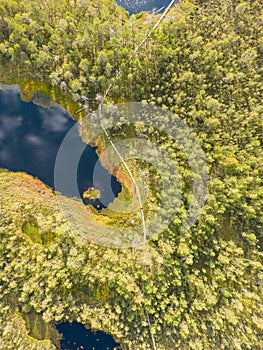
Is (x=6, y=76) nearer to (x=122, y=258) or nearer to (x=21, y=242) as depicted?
(x=21, y=242)

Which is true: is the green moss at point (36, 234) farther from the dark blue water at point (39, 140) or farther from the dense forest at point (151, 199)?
the dark blue water at point (39, 140)

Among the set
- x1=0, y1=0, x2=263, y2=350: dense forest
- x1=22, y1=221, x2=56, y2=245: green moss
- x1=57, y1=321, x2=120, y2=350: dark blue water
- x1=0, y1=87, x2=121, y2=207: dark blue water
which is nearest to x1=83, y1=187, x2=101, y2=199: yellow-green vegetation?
x1=0, y1=87, x2=121, y2=207: dark blue water

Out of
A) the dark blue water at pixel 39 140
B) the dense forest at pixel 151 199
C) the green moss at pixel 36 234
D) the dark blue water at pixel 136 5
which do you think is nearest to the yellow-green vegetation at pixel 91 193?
the dark blue water at pixel 39 140

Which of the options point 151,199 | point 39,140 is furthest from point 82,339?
point 39,140

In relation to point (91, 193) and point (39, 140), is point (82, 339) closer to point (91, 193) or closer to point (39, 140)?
point (91, 193)

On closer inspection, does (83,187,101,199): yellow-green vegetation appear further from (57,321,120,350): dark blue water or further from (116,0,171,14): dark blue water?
(116,0,171,14): dark blue water

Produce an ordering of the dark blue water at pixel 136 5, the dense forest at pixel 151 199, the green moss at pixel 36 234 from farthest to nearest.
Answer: the dark blue water at pixel 136 5 → the green moss at pixel 36 234 → the dense forest at pixel 151 199

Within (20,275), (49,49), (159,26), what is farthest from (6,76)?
(20,275)

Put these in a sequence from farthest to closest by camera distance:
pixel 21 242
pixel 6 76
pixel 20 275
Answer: pixel 6 76, pixel 21 242, pixel 20 275
